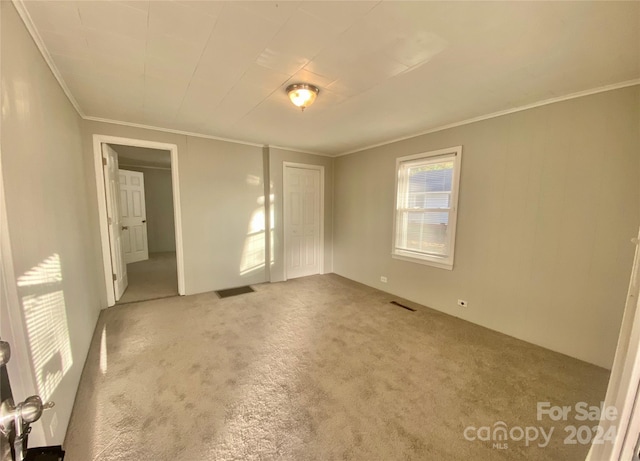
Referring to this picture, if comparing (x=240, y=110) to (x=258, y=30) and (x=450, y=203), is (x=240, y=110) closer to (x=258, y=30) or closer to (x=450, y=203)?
(x=258, y=30)

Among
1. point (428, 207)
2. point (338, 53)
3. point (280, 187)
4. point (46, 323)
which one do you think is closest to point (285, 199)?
point (280, 187)

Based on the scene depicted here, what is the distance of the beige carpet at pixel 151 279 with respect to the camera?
373 cm

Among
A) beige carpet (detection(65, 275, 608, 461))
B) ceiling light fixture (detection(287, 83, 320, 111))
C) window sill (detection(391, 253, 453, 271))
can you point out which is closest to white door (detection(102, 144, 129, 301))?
beige carpet (detection(65, 275, 608, 461))

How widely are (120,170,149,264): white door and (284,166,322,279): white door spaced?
3390mm

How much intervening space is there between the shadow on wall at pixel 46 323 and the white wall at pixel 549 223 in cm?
358

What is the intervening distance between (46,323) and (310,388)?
5.44 feet

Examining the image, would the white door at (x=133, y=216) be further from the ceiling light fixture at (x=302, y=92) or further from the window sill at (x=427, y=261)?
the window sill at (x=427, y=261)

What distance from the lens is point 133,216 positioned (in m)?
5.42

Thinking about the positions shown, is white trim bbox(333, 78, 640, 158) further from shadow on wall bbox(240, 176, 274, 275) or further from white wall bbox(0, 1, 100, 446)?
white wall bbox(0, 1, 100, 446)

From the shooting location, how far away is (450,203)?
3.13 metres

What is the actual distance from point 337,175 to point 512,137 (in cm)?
287

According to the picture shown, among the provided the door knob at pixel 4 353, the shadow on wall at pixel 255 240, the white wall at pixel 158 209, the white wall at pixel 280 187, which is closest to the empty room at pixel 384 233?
the door knob at pixel 4 353

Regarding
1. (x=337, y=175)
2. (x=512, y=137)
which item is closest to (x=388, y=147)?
(x=337, y=175)

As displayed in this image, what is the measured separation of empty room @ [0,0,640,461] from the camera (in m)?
1.32
